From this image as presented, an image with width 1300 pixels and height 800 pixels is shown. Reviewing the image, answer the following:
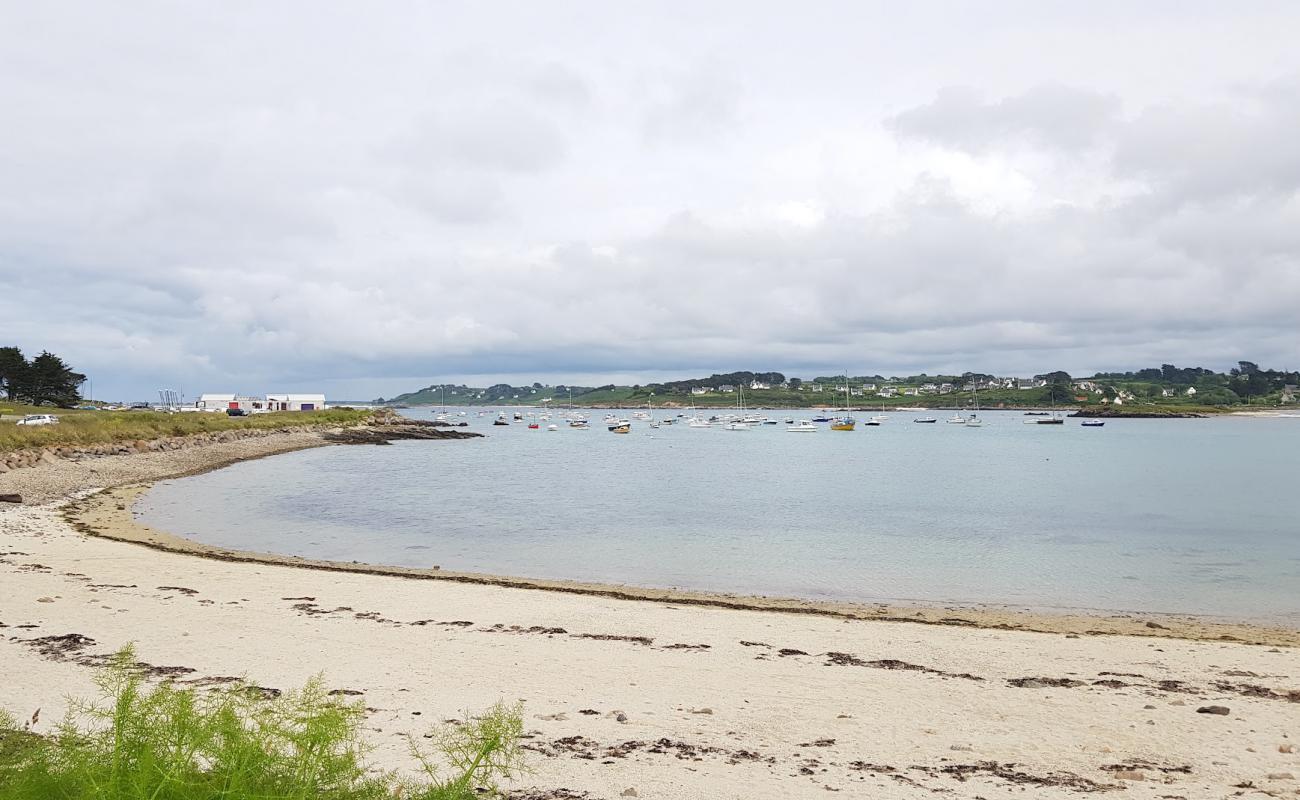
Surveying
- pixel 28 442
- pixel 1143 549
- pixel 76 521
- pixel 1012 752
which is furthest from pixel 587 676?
pixel 28 442

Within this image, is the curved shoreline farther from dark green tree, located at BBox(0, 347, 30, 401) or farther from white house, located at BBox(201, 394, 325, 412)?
white house, located at BBox(201, 394, 325, 412)

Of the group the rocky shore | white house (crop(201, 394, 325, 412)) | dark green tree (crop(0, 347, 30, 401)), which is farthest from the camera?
white house (crop(201, 394, 325, 412))

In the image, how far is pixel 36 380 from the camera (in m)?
89.4

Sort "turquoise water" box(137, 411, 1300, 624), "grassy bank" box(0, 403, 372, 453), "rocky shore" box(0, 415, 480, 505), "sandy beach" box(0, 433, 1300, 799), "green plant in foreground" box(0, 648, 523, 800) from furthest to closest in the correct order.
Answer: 1. "grassy bank" box(0, 403, 372, 453)
2. "rocky shore" box(0, 415, 480, 505)
3. "turquoise water" box(137, 411, 1300, 624)
4. "sandy beach" box(0, 433, 1300, 799)
5. "green plant in foreground" box(0, 648, 523, 800)

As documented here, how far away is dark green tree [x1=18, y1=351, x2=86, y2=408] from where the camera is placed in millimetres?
89375

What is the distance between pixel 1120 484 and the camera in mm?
54062

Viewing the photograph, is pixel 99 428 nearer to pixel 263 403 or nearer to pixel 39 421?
pixel 39 421

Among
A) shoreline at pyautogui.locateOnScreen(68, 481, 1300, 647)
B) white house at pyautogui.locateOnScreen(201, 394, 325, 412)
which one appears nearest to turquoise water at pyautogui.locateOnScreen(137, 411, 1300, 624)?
shoreline at pyautogui.locateOnScreen(68, 481, 1300, 647)

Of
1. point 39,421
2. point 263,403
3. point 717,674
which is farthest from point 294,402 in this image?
point 717,674

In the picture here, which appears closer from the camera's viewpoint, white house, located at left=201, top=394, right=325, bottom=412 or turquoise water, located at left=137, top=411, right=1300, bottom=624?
turquoise water, located at left=137, top=411, right=1300, bottom=624

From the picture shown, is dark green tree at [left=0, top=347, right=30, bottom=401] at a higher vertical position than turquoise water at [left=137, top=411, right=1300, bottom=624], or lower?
higher

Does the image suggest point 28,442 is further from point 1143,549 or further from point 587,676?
point 1143,549

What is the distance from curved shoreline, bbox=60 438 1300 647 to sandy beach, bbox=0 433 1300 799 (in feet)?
0.49

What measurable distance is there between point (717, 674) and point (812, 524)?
922 inches
